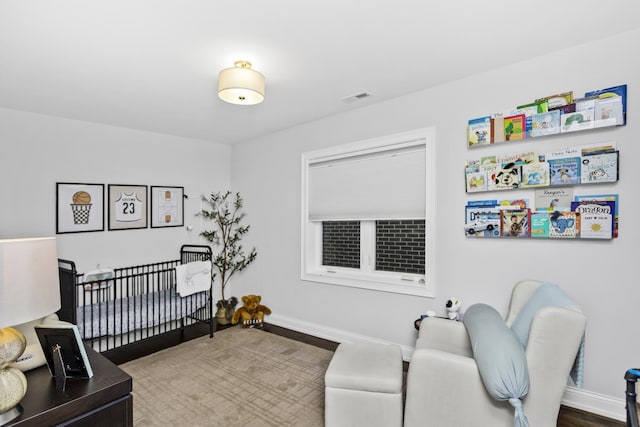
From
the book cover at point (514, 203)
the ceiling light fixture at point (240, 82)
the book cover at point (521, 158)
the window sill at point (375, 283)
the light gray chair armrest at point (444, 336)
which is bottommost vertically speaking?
the light gray chair armrest at point (444, 336)

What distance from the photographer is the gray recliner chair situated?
1618mm

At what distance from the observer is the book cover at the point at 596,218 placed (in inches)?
84.3

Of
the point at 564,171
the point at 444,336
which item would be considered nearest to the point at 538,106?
Result: the point at 564,171

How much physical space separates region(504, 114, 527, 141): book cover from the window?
0.58 meters

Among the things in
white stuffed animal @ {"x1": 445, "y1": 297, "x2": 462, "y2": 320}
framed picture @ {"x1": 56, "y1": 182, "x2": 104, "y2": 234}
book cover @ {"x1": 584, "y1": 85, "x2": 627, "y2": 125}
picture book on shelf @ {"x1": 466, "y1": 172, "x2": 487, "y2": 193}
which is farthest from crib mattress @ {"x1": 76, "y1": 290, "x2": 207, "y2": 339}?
book cover @ {"x1": 584, "y1": 85, "x2": 627, "y2": 125}

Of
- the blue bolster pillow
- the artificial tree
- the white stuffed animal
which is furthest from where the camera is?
the artificial tree

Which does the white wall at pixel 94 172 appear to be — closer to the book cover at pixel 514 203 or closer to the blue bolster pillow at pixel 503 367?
the book cover at pixel 514 203

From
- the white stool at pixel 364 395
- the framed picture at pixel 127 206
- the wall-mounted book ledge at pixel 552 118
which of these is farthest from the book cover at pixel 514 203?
the framed picture at pixel 127 206

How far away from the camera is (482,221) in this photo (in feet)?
8.69

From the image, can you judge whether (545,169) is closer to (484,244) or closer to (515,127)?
(515,127)

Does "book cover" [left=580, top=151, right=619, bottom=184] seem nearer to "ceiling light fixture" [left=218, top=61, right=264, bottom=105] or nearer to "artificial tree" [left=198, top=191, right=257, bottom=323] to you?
"ceiling light fixture" [left=218, top=61, right=264, bottom=105]

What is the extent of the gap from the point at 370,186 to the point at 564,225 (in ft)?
5.41

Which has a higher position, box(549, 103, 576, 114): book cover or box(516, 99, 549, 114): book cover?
box(516, 99, 549, 114): book cover

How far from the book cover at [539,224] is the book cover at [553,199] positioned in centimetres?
4
